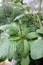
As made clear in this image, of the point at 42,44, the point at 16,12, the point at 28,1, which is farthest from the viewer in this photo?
the point at 28,1

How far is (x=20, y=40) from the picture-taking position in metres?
0.67

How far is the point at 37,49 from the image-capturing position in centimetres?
62

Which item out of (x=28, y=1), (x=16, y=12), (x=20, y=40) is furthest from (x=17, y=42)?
(x=28, y=1)

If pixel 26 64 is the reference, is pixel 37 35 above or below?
above

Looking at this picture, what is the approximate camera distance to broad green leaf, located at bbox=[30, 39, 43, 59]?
611 millimetres

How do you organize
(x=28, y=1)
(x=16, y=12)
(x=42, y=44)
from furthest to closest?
(x=28, y=1)
(x=16, y=12)
(x=42, y=44)

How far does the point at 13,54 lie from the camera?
640mm

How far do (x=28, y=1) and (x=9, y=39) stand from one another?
2.80 feet

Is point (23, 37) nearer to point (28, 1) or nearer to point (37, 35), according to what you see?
point (37, 35)

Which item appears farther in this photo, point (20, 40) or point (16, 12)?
point (16, 12)

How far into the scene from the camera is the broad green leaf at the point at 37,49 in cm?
61

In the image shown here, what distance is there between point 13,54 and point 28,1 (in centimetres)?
90

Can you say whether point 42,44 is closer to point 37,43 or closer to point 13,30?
point 37,43

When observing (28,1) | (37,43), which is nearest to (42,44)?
(37,43)
